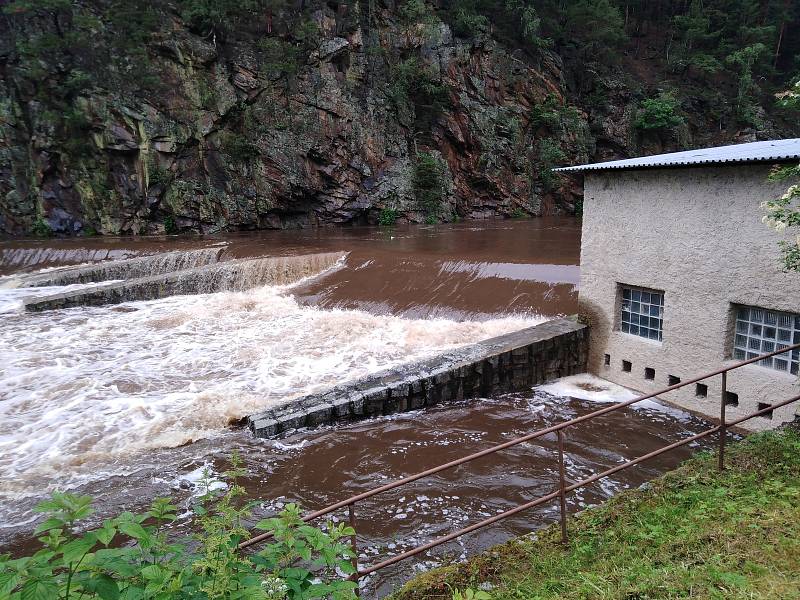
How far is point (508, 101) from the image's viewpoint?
115 feet

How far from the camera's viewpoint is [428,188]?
31125 millimetres

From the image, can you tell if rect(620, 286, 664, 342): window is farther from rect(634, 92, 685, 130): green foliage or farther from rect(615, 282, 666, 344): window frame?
rect(634, 92, 685, 130): green foliage

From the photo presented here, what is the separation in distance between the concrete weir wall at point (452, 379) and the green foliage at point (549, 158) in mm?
26903

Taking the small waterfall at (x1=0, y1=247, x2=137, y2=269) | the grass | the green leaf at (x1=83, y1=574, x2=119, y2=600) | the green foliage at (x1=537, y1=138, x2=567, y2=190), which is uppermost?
the green foliage at (x1=537, y1=138, x2=567, y2=190)

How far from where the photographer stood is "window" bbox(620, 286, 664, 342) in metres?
9.41

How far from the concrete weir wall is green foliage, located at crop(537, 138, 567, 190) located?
2690 cm

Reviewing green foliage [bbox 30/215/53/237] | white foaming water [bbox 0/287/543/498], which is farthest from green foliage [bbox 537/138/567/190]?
green foliage [bbox 30/215/53/237]

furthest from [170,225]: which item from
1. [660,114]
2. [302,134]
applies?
[660,114]

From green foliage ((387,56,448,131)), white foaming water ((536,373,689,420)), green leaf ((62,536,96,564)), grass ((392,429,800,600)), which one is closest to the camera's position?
green leaf ((62,536,96,564))

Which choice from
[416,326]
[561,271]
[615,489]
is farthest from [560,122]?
[615,489]

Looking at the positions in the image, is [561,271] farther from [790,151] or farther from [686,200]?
[790,151]

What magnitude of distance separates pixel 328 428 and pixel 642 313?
609cm

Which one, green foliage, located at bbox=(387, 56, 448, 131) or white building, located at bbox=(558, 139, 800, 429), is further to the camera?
green foliage, located at bbox=(387, 56, 448, 131)

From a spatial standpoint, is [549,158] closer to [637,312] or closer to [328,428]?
[637,312]
